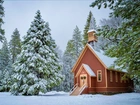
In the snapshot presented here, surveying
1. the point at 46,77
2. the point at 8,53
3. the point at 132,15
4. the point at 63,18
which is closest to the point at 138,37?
the point at 132,15

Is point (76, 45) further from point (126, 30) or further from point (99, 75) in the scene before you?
point (126, 30)

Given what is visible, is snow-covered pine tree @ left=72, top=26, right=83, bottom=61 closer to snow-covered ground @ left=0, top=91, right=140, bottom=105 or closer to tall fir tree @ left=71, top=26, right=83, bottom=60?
tall fir tree @ left=71, top=26, right=83, bottom=60

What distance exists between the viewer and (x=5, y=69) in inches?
1281

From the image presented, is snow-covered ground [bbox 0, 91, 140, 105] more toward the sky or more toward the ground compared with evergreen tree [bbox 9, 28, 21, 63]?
more toward the ground

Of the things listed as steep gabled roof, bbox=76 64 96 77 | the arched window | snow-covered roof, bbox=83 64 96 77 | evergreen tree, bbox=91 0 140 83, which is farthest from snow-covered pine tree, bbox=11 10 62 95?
evergreen tree, bbox=91 0 140 83

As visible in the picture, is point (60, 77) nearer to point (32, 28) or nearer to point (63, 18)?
point (32, 28)

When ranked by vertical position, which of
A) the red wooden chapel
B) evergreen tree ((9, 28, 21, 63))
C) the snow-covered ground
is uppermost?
evergreen tree ((9, 28, 21, 63))

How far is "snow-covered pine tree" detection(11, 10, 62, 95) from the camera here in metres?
17.9

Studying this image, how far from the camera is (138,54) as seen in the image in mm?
6000

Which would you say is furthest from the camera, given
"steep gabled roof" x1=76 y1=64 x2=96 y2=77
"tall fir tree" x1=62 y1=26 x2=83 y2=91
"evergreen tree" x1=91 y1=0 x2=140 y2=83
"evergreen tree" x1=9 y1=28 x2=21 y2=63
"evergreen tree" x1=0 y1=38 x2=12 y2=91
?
"evergreen tree" x1=9 y1=28 x2=21 y2=63

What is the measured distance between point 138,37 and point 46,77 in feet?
52.4

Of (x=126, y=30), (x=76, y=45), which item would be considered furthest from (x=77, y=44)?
(x=126, y=30)

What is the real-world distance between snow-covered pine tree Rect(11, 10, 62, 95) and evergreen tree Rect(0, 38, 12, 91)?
494 inches

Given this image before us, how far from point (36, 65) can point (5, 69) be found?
17.0m
